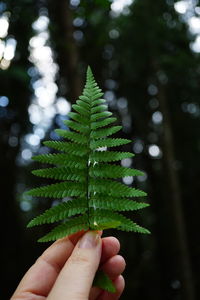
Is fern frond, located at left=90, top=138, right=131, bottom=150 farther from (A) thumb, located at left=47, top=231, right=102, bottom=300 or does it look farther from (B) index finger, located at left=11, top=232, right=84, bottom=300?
(B) index finger, located at left=11, top=232, right=84, bottom=300

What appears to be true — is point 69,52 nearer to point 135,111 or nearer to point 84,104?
point 84,104

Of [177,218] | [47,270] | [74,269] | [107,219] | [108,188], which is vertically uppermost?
[108,188]

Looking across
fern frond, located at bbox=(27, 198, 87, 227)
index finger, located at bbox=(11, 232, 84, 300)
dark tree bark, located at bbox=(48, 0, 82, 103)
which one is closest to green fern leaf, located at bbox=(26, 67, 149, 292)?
fern frond, located at bbox=(27, 198, 87, 227)

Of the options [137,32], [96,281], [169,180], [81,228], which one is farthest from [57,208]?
[137,32]

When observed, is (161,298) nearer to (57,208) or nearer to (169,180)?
(169,180)

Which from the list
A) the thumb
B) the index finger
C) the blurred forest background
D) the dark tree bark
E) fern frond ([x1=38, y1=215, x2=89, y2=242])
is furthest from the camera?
the blurred forest background

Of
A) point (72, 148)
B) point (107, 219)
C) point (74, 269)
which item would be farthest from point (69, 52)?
point (74, 269)
